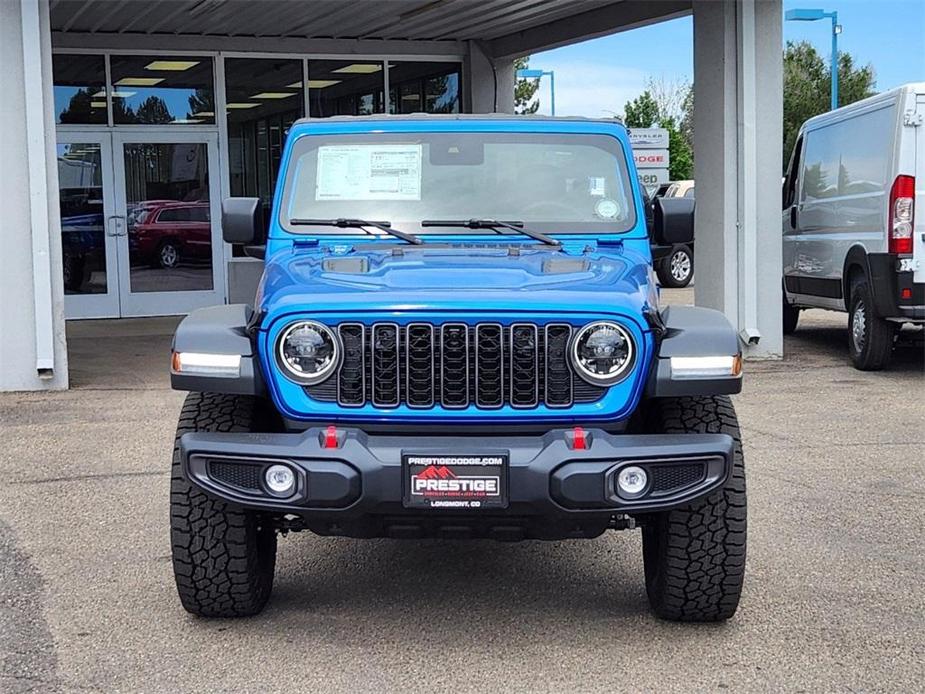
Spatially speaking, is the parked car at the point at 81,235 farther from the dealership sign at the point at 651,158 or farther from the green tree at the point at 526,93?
the green tree at the point at 526,93

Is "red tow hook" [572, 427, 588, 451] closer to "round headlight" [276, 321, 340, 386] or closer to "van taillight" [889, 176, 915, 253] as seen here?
"round headlight" [276, 321, 340, 386]

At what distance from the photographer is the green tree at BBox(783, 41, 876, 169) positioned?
5088 centimetres

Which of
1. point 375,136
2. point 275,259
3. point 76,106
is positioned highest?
point 76,106

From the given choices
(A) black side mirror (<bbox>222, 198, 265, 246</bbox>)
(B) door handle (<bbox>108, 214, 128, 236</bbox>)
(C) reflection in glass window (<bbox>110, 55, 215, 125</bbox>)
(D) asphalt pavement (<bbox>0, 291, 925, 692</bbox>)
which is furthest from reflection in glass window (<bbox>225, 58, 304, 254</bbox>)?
(A) black side mirror (<bbox>222, 198, 265, 246</bbox>)

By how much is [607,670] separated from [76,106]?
14.0 metres

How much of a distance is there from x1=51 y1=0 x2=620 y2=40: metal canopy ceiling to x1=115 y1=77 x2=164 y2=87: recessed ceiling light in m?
0.63

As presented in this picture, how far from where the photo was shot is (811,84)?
2057 inches

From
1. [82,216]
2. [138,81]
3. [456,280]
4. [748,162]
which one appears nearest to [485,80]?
[138,81]

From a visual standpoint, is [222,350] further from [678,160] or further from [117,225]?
[678,160]

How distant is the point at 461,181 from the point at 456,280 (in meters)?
1.24

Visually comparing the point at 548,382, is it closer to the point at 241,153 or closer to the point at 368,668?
the point at 368,668

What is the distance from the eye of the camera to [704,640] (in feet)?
15.5

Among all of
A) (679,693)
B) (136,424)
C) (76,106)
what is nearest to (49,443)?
(136,424)

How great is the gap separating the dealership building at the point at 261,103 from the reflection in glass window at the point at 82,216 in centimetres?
2
